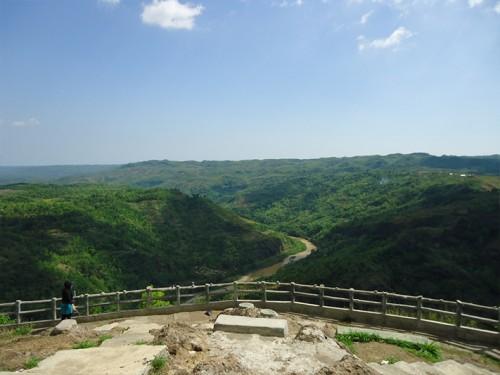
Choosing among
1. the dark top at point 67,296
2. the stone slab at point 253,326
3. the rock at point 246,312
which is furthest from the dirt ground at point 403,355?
the dark top at point 67,296

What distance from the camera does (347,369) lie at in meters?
8.72

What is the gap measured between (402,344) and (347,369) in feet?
16.4

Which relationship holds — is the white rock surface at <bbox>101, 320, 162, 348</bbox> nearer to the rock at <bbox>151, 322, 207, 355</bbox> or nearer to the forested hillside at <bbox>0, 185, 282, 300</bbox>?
the rock at <bbox>151, 322, 207, 355</bbox>

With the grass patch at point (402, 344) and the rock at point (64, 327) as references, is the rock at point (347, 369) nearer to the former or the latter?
the grass patch at point (402, 344)

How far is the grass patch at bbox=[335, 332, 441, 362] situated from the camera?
39.7 feet

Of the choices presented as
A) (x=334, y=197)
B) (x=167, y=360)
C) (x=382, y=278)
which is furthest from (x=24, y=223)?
(x=334, y=197)

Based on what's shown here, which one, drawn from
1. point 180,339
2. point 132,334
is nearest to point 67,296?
point 132,334

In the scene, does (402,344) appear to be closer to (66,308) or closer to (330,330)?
(330,330)

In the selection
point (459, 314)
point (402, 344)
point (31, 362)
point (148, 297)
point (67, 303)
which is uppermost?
point (31, 362)

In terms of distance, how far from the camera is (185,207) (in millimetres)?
115375

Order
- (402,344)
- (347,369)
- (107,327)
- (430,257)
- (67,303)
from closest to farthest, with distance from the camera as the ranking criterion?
1. (347,369)
2. (402,344)
3. (67,303)
4. (107,327)
5. (430,257)

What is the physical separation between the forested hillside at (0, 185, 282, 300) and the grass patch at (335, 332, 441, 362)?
50.8m

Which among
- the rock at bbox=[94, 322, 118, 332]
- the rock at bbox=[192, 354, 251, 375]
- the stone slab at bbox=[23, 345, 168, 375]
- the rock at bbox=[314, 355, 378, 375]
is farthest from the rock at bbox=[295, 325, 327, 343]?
the rock at bbox=[94, 322, 118, 332]

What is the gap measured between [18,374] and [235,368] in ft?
14.3
